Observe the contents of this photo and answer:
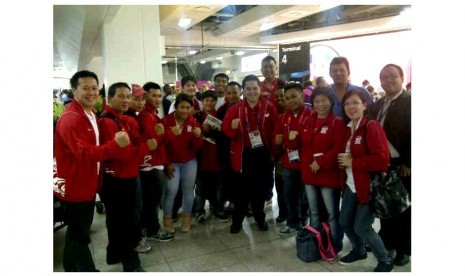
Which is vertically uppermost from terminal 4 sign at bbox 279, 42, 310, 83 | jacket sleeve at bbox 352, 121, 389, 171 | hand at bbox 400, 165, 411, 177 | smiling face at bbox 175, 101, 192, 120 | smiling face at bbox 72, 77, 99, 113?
terminal 4 sign at bbox 279, 42, 310, 83

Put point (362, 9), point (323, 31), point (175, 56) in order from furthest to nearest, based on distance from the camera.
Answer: point (175, 56) < point (323, 31) < point (362, 9)

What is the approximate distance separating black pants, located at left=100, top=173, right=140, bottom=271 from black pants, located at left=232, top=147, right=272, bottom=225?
103cm

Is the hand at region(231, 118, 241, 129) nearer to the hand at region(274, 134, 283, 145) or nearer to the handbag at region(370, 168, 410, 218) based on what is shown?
the hand at region(274, 134, 283, 145)

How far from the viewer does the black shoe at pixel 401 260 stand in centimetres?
246

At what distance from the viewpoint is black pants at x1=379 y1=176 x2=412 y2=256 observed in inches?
97.0

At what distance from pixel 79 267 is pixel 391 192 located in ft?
6.51

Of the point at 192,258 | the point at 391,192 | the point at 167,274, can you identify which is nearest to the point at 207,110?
the point at 192,258

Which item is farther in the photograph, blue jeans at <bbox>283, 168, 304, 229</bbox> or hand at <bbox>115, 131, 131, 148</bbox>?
blue jeans at <bbox>283, 168, 304, 229</bbox>

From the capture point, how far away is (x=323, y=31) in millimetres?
8742

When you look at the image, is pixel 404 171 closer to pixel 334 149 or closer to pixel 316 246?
pixel 334 149

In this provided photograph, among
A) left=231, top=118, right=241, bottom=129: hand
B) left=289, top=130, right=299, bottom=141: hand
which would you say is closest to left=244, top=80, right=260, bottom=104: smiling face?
left=231, top=118, right=241, bottom=129: hand

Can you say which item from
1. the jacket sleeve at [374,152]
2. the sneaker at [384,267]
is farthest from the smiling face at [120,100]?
the sneaker at [384,267]
